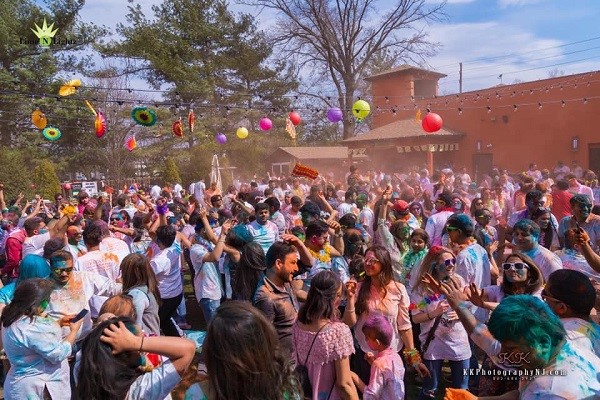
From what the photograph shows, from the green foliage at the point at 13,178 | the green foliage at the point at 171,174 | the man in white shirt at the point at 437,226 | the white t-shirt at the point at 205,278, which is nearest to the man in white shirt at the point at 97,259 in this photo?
the white t-shirt at the point at 205,278

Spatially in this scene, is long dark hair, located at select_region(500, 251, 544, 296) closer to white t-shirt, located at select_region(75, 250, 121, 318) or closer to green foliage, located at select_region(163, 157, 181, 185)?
white t-shirt, located at select_region(75, 250, 121, 318)

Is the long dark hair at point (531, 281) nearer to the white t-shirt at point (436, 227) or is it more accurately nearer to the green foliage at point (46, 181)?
the white t-shirt at point (436, 227)

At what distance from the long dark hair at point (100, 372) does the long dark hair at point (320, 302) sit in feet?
4.50

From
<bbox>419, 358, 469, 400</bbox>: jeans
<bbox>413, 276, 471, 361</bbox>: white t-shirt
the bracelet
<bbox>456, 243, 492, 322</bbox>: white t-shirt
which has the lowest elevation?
<bbox>419, 358, 469, 400</bbox>: jeans

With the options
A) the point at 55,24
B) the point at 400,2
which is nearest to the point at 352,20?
the point at 400,2

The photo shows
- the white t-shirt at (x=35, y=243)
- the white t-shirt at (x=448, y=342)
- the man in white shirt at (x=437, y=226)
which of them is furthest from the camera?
the man in white shirt at (x=437, y=226)

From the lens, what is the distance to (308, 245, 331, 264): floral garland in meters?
4.95

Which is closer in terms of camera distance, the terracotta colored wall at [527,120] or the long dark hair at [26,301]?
the long dark hair at [26,301]

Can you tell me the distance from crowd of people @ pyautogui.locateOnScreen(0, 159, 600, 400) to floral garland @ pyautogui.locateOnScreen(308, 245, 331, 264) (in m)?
0.01

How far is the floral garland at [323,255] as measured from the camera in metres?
4.95

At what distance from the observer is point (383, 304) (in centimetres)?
399

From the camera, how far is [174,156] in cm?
3119

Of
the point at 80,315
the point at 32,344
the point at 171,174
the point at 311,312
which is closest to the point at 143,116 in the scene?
the point at 80,315

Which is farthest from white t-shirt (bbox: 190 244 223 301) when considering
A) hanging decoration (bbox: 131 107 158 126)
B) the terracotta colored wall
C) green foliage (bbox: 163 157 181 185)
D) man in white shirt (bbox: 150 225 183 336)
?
green foliage (bbox: 163 157 181 185)
